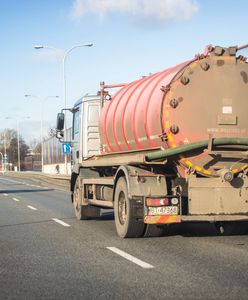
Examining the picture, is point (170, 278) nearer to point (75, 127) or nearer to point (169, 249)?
point (169, 249)

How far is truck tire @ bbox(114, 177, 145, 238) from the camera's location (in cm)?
994

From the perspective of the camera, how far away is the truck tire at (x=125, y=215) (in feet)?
32.6

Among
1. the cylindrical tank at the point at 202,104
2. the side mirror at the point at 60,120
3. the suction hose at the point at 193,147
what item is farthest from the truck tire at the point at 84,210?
the suction hose at the point at 193,147

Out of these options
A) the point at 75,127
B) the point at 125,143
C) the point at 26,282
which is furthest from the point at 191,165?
the point at 75,127

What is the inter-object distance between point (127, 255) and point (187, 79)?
10.8 feet

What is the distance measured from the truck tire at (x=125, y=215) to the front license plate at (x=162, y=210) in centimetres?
39

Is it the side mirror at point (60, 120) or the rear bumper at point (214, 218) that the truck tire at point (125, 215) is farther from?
the side mirror at point (60, 120)

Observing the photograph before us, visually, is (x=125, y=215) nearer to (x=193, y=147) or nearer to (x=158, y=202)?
(x=158, y=202)

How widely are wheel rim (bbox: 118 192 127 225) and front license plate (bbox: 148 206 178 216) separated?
36.4 inches

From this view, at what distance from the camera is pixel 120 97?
1238cm

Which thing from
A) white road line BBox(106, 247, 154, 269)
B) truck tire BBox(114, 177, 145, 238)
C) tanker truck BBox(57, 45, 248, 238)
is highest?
tanker truck BBox(57, 45, 248, 238)

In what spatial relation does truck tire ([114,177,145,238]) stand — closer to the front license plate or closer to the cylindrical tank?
the front license plate

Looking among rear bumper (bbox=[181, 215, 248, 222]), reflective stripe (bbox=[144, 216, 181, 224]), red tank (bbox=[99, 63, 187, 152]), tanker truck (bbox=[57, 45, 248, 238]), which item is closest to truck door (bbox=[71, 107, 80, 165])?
red tank (bbox=[99, 63, 187, 152])

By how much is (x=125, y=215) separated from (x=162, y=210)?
3.57 feet
